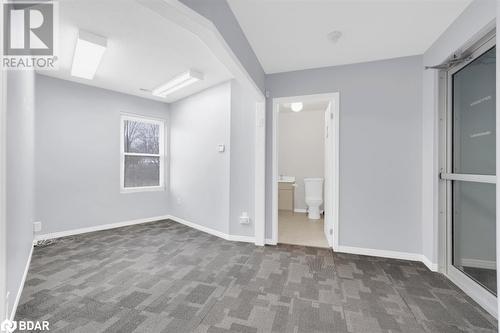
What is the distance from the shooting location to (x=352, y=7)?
6.57 feet

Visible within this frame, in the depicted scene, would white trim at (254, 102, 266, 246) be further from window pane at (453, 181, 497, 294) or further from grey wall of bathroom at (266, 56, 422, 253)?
window pane at (453, 181, 497, 294)

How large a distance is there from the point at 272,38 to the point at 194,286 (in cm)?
266

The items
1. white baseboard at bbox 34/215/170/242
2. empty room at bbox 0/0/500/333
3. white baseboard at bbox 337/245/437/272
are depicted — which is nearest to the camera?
empty room at bbox 0/0/500/333

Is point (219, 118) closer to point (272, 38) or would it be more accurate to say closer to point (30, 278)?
point (272, 38)

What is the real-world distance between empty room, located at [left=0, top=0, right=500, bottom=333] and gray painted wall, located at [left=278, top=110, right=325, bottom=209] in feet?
5.35

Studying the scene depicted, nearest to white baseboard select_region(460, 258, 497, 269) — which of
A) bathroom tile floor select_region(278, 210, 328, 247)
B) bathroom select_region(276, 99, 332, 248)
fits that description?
bathroom tile floor select_region(278, 210, 328, 247)

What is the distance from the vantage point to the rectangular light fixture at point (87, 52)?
2361 millimetres

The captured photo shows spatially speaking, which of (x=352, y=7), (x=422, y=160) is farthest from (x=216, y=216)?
(x=352, y=7)

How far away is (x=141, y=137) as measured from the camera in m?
4.74

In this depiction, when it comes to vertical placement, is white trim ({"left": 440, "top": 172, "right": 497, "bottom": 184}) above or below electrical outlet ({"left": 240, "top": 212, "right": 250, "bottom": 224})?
above

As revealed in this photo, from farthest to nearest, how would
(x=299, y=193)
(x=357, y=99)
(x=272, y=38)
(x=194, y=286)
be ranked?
(x=299, y=193) < (x=357, y=99) < (x=272, y=38) < (x=194, y=286)

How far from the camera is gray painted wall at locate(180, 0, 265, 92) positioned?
1.50 meters

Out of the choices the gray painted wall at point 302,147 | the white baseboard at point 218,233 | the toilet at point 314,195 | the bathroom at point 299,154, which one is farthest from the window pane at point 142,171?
the toilet at point 314,195

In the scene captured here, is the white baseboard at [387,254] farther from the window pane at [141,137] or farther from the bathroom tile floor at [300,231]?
the window pane at [141,137]
